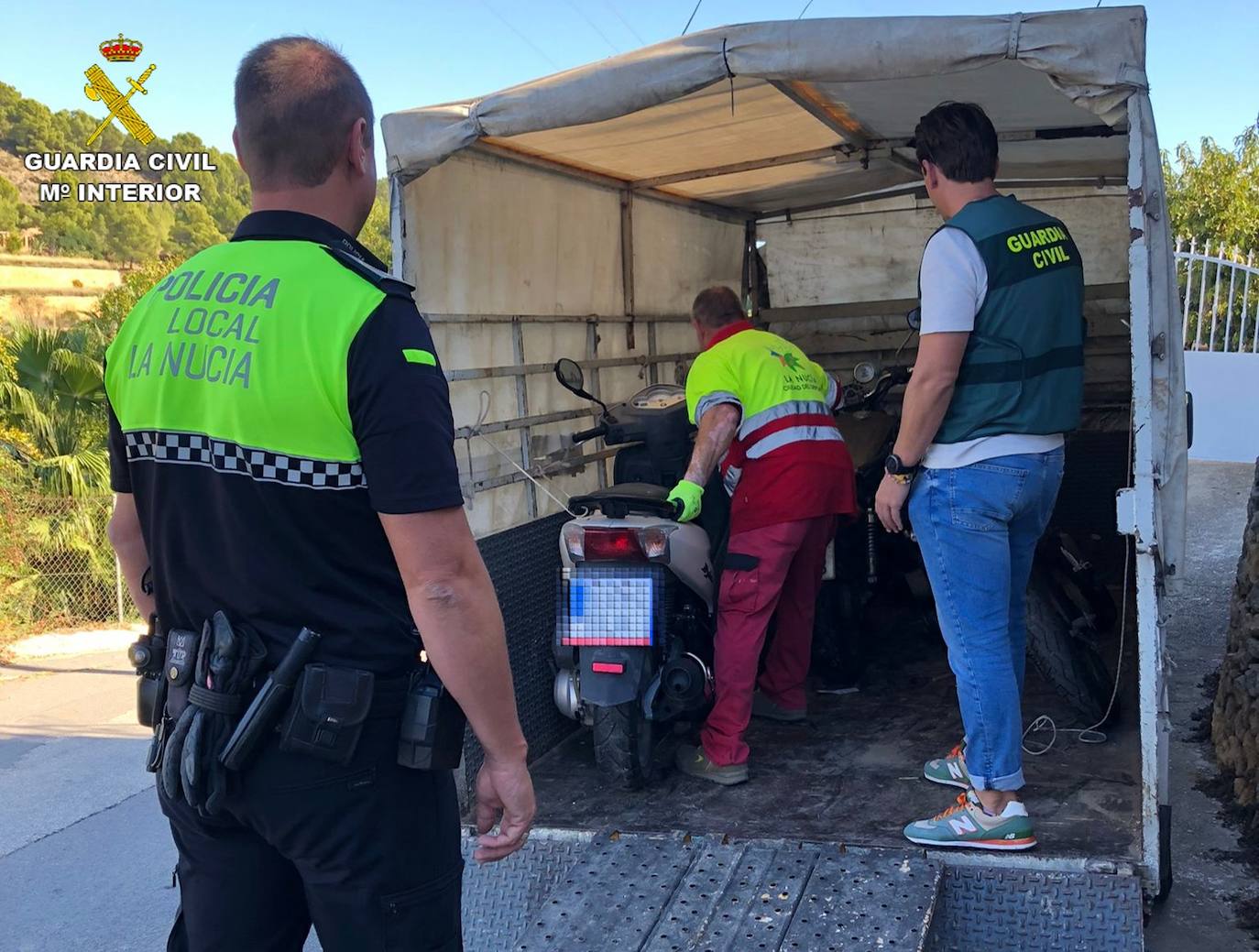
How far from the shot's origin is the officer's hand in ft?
6.17

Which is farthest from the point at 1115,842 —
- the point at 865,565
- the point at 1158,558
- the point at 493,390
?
the point at 493,390

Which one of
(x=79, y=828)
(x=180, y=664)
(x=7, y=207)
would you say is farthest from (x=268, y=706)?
(x=7, y=207)

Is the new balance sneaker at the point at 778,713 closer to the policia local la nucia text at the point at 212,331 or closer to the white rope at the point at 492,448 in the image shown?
the white rope at the point at 492,448

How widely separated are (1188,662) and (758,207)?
3876mm

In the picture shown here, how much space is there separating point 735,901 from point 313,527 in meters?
1.84

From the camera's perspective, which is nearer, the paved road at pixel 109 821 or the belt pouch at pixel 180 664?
the belt pouch at pixel 180 664

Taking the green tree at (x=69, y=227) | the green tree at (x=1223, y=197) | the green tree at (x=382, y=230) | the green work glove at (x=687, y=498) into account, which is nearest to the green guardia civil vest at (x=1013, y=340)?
the green work glove at (x=687, y=498)

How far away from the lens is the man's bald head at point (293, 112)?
1828 millimetres

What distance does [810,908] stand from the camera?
2.91 metres

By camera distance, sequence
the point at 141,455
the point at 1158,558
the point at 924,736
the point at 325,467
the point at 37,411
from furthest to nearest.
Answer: the point at 37,411
the point at 924,736
the point at 1158,558
the point at 141,455
the point at 325,467

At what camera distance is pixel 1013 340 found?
306 centimetres

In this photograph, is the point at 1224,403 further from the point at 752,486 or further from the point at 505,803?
the point at 505,803

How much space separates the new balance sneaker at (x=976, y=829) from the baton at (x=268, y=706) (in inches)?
84.6

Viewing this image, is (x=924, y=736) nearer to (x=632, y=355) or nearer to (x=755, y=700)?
(x=755, y=700)
